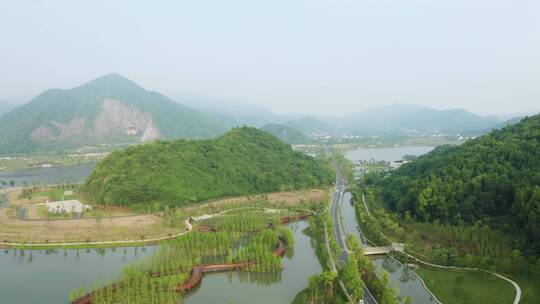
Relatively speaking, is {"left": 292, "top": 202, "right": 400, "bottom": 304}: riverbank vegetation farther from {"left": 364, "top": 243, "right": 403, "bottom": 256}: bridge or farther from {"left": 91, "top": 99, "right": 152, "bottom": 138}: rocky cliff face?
{"left": 91, "top": 99, "right": 152, "bottom": 138}: rocky cliff face

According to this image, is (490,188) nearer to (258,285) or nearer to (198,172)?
(258,285)

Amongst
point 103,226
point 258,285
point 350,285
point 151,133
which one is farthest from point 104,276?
point 151,133

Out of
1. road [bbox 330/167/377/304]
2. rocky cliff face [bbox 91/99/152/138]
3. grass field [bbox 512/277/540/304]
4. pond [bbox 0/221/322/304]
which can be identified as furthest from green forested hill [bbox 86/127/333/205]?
rocky cliff face [bbox 91/99/152/138]

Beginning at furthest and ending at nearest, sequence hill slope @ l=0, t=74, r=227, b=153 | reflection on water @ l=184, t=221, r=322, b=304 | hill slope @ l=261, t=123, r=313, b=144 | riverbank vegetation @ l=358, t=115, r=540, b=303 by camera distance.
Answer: hill slope @ l=261, t=123, r=313, b=144 < hill slope @ l=0, t=74, r=227, b=153 < riverbank vegetation @ l=358, t=115, r=540, b=303 < reflection on water @ l=184, t=221, r=322, b=304

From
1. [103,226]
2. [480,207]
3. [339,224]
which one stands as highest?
[480,207]

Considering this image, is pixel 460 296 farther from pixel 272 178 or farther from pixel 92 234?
pixel 272 178
